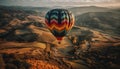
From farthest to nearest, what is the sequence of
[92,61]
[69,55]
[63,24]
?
[69,55]
[92,61]
[63,24]

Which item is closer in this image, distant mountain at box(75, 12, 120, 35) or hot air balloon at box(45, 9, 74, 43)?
hot air balloon at box(45, 9, 74, 43)

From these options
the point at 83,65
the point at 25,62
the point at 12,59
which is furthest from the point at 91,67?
the point at 12,59

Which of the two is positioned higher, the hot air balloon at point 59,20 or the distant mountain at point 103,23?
the hot air balloon at point 59,20

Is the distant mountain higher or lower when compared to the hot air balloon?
lower

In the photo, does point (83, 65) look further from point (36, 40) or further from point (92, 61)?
point (36, 40)

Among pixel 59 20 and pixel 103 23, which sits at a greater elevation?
pixel 59 20

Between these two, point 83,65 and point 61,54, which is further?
point 61,54

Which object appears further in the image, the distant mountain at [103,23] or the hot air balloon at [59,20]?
the distant mountain at [103,23]

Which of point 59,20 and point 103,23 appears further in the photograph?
point 103,23
